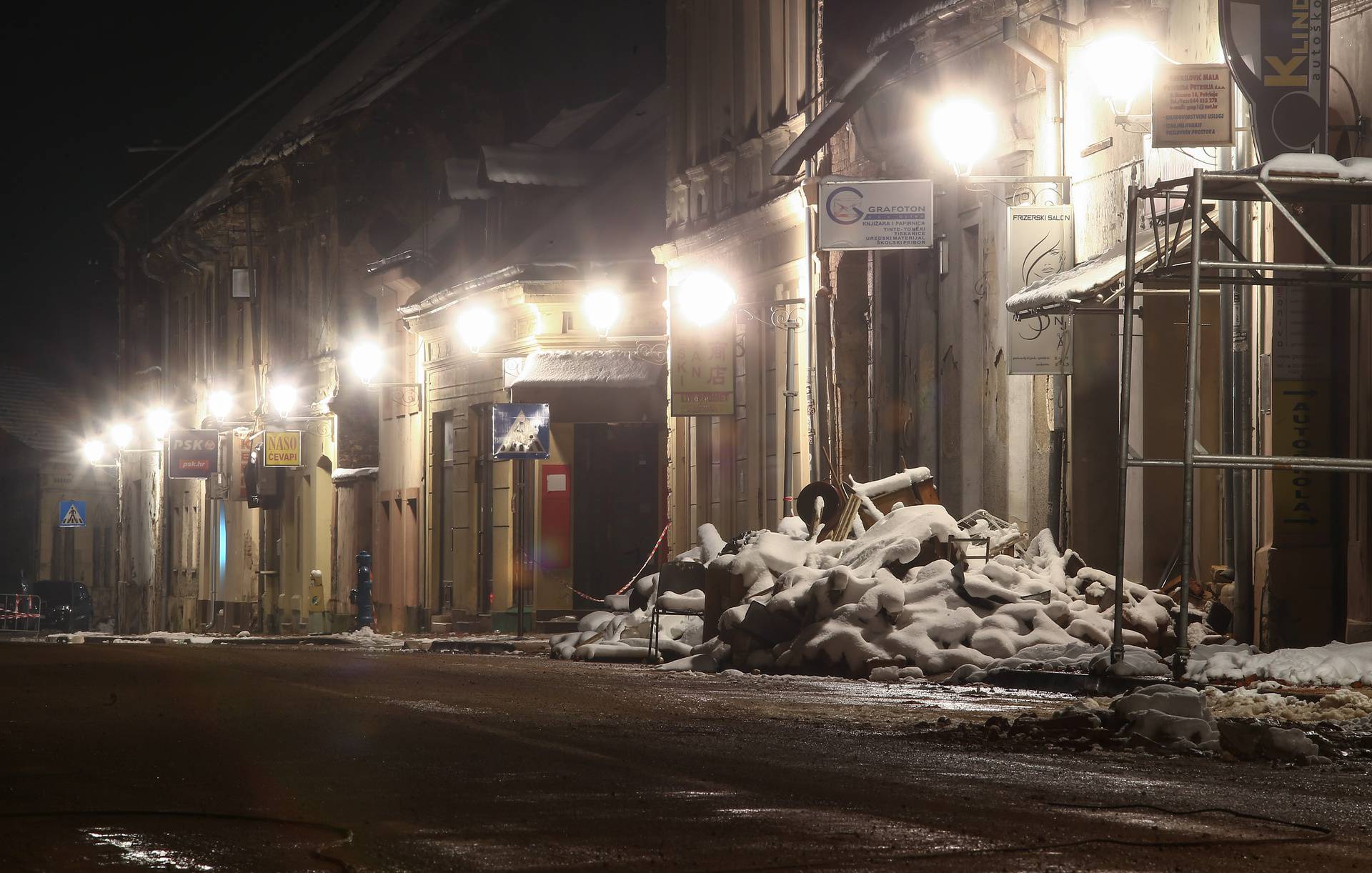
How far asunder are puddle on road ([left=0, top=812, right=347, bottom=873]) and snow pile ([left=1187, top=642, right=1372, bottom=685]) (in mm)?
8897

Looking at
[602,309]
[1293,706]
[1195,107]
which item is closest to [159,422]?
[602,309]

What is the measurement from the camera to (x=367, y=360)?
4156 centimetres

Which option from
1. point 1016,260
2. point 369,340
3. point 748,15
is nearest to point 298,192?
point 369,340

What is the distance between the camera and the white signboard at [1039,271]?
66.4 feet

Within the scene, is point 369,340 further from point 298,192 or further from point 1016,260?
point 1016,260

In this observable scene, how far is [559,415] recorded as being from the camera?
3325 cm

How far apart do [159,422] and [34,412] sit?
18.6 metres

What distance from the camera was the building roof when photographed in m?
72.5

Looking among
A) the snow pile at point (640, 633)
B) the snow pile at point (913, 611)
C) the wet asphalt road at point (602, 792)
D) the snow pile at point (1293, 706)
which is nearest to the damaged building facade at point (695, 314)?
the snow pile at point (913, 611)

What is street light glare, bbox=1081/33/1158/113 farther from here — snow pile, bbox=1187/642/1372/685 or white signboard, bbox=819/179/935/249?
snow pile, bbox=1187/642/1372/685

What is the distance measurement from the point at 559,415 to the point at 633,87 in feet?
30.6

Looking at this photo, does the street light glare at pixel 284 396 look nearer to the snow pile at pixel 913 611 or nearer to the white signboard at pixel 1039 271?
the snow pile at pixel 913 611

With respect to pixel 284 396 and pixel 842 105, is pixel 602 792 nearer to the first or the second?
pixel 842 105

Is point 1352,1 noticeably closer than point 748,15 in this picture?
Yes
